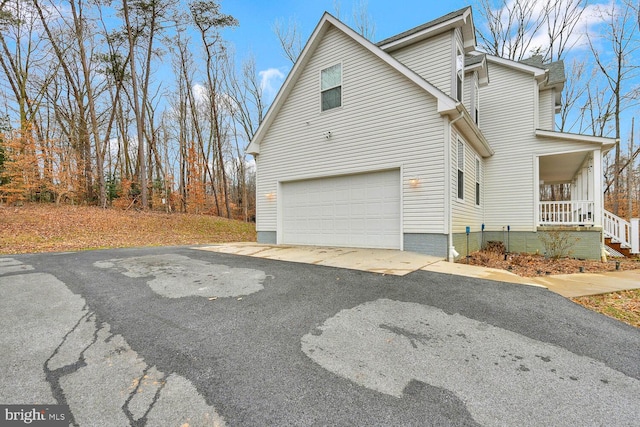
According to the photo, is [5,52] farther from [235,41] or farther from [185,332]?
[185,332]

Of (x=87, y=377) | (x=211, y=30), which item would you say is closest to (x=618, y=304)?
(x=87, y=377)

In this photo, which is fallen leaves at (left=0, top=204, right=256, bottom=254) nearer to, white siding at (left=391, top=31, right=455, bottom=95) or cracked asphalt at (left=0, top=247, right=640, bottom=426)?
cracked asphalt at (left=0, top=247, right=640, bottom=426)

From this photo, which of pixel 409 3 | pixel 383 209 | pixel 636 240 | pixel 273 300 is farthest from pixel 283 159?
pixel 636 240

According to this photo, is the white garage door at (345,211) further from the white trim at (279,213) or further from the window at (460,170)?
the window at (460,170)

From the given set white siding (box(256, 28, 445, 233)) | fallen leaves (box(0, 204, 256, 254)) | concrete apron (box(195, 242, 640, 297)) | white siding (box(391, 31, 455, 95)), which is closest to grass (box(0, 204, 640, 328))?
fallen leaves (box(0, 204, 256, 254))

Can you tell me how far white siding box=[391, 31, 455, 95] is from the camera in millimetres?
7703

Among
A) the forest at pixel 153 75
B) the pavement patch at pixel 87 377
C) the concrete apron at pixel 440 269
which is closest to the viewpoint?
the pavement patch at pixel 87 377

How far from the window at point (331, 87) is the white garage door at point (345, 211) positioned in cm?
236

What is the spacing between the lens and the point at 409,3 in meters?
13.1

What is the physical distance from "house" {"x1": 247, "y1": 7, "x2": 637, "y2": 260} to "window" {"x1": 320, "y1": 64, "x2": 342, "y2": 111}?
4 cm

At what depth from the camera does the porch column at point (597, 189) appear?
8.56 m

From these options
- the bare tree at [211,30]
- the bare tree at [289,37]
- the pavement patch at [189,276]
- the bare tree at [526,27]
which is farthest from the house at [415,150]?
the bare tree at [211,30]

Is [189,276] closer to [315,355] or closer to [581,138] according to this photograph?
[315,355]

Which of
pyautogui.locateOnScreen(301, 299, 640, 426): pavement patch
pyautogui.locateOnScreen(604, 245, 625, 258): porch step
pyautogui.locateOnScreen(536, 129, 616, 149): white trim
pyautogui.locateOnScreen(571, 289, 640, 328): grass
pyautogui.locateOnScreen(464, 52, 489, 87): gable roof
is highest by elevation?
pyautogui.locateOnScreen(464, 52, 489, 87): gable roof
